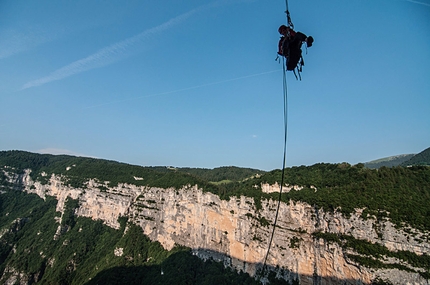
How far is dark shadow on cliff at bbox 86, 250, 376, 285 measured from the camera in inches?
1626

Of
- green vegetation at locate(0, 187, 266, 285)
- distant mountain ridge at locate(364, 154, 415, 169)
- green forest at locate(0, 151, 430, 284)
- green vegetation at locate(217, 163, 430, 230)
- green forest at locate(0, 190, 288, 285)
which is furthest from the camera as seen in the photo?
distant mountain ridge at locate(364, 154, 415, 169)

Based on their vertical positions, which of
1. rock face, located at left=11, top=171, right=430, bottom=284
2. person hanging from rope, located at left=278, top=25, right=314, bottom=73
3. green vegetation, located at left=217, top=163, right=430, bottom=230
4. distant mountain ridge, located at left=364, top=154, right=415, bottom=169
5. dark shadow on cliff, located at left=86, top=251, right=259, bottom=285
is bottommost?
dark shadow on cliff, located at left=86, top=251, right=259, bottom=285

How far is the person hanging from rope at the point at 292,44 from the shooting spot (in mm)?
8992

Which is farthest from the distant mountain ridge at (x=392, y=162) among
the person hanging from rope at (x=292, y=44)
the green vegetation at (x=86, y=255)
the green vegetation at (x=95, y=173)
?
the person hanging from rope at (x=292, y=44)

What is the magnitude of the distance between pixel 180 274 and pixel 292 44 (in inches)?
1941

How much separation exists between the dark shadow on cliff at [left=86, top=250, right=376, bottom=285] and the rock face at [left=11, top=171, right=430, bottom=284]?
1.42 m

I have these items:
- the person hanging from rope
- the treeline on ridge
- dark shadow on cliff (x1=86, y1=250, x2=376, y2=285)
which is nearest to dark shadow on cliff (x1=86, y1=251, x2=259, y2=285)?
dark shadow on cliff (x1=86, y1=250, x2=376, y2=285)

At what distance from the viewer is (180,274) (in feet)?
153

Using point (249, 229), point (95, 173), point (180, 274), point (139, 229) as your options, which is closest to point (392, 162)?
point (249, 229)

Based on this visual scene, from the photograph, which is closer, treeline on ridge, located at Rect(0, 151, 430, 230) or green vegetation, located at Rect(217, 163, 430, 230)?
green vegetation, located at Rect(217, 163, 430, 230)

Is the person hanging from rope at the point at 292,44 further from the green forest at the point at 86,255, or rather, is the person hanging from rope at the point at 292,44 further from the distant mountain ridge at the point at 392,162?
the distant mountain ridge at the point at 392,162

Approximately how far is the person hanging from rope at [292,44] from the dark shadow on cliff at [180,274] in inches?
1380

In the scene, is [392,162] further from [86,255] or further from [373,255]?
[86,255]

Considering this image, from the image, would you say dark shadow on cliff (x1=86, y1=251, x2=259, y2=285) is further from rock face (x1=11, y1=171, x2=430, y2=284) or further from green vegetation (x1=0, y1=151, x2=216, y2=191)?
green vegetation (x1=0, y1=151, x2=216, y2=191)
